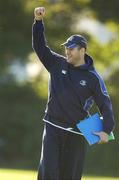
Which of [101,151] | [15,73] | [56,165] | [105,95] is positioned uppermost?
[15,73]

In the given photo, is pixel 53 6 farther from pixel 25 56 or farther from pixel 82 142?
pixel 82 142

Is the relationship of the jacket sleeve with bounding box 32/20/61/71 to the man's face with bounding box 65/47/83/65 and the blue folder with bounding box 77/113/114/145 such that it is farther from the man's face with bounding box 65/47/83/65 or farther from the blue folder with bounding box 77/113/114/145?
the blue folder with bounding box 77/113/114/145

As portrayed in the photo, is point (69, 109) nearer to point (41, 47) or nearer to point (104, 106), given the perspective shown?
point (104, 106)

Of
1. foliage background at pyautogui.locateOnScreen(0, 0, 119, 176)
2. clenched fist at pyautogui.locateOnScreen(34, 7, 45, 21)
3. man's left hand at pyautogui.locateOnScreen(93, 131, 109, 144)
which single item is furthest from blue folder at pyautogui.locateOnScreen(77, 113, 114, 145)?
foliage background at pyautogui.locateOnScreen(0, 0, 119, 176)

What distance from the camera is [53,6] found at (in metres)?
25.0

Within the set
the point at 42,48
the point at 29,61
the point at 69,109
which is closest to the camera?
the point at 69,109

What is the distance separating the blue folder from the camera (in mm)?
8383

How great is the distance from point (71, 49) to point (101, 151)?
12886 mm

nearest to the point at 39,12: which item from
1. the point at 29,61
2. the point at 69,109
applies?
the point at 69,109

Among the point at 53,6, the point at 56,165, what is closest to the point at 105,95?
the point at 56,165

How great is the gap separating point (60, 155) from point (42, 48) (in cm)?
109

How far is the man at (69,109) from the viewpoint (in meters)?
8.35

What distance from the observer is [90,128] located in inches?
332

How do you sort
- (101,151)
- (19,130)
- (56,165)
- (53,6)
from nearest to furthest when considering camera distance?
1. (56,165)
2. (101,151)
3. (19,130)
4. (53,6)
